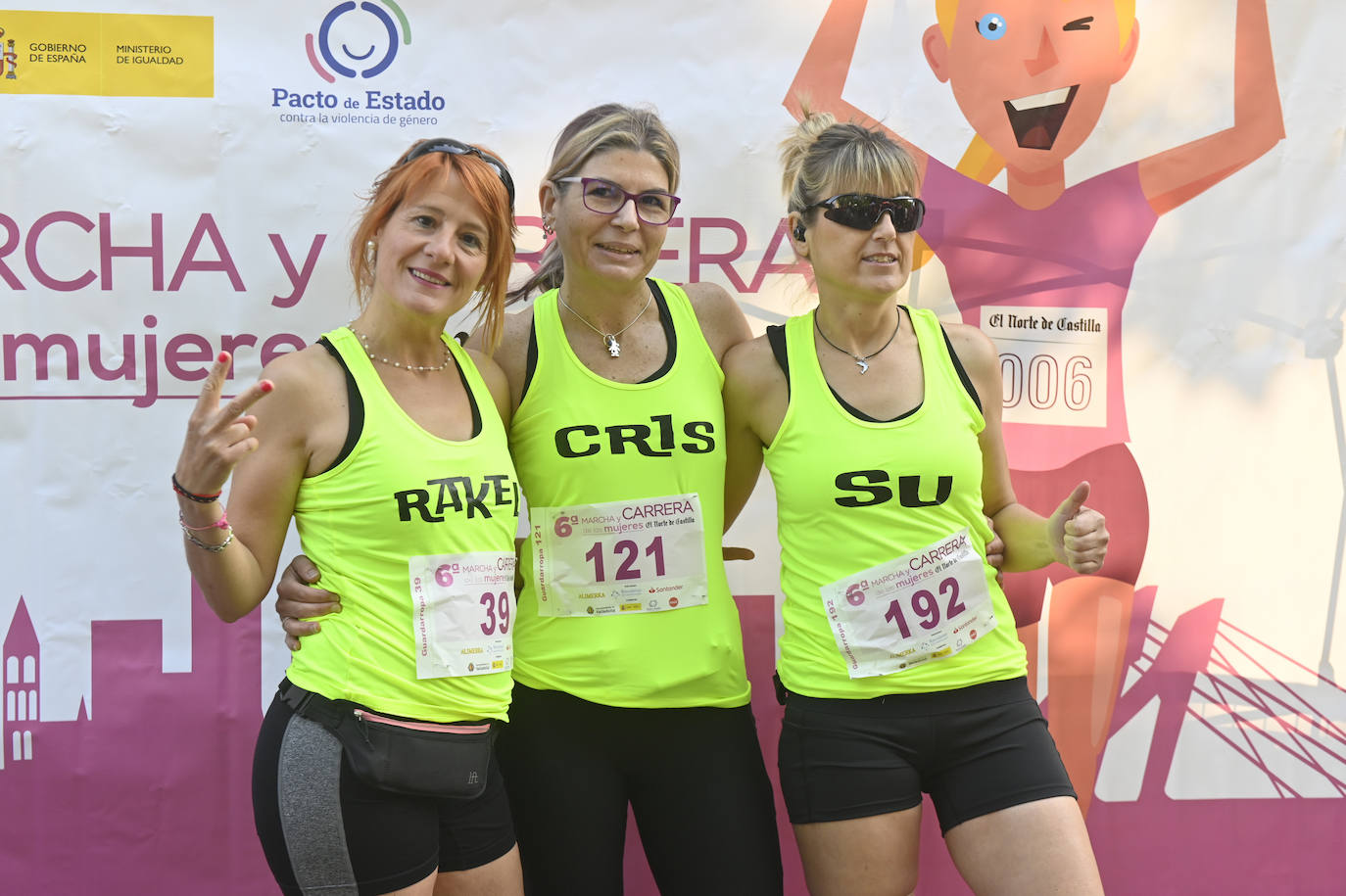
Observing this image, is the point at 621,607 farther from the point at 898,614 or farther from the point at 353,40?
the point at 353,40

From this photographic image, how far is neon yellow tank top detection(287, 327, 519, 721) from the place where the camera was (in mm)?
1933

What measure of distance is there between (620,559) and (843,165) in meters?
1.07

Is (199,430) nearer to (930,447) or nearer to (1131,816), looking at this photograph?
(930,447)

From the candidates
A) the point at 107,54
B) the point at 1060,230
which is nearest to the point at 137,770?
the point at 107,54

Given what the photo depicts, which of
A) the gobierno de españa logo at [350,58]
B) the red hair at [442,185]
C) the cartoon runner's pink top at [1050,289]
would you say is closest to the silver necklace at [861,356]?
the red hair at [442,185]

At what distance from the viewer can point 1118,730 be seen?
3.36 meters

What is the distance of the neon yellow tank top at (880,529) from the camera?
2.25 metres

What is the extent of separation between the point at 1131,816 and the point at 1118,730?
300 mm

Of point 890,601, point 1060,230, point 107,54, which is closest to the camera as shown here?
point 890,601

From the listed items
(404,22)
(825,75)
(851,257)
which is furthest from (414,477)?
(825,75)

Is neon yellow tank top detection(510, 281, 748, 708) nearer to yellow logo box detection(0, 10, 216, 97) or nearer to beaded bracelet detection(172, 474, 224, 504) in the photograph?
beaded bracelet detection(172, 474, 224, 504)

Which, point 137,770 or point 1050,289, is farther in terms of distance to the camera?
point 1050,289

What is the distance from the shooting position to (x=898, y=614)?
2.25 metres

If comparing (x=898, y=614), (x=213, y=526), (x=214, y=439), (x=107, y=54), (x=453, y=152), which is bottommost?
(x=898, y=614)
